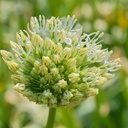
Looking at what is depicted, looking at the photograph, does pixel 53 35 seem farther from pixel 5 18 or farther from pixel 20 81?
pixel 5 18

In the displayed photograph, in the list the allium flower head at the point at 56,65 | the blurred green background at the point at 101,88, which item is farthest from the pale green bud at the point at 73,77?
the blurred green background at the point at 101,88

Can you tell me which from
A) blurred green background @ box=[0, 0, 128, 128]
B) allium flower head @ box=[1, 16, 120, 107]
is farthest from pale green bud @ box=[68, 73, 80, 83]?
blurred green background @ box=[0, 0, 128, 128]

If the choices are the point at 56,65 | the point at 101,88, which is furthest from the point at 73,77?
the point at 101,88

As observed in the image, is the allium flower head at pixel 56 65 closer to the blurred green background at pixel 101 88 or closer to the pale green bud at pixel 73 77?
the pale green bud at pixel 73 77

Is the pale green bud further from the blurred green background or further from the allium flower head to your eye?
the blurred green background

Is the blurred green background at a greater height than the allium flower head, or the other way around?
the blurred green background

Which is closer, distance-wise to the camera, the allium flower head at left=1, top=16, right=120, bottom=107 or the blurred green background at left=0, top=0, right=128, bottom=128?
the allium flower head at left=1, top=16, right=120, bottom=107

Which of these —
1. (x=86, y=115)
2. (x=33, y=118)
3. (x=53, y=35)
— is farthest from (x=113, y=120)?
(x=53, y=35)
